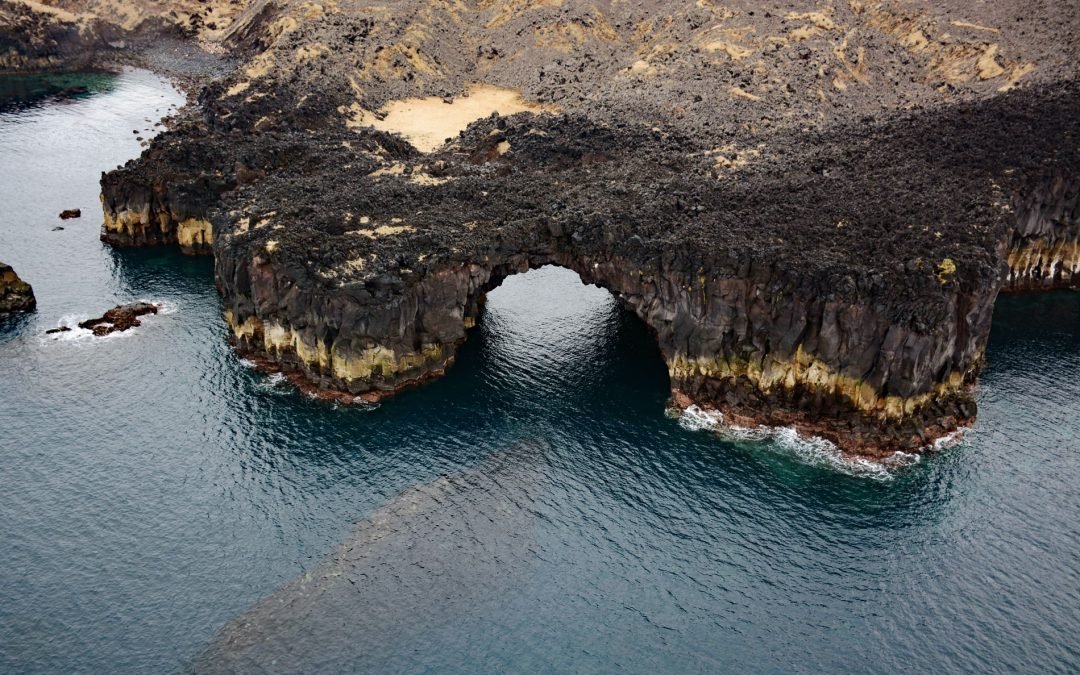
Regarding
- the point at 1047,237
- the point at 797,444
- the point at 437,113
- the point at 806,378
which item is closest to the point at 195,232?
the point at 437,113

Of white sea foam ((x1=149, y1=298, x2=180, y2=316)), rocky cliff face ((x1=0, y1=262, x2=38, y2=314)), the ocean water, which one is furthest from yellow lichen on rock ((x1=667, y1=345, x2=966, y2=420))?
rocky cliff face ((x1=0, y1=262, x2=38, y2=314))

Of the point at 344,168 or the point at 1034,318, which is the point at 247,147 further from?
the point at 1034,318

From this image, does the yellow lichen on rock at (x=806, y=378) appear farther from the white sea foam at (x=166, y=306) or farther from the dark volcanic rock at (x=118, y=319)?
the dark volcanic rock at (x=118, y=319)

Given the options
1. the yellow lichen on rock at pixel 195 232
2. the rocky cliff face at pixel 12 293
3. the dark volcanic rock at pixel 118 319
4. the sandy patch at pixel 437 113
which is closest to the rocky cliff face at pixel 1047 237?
the sandy patch at pixel 437 113

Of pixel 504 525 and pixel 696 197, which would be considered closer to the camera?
pixel 504 525

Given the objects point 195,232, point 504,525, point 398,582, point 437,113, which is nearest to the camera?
point 398,582

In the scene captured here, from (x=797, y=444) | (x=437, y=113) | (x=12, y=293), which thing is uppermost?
(x=437, y=113)

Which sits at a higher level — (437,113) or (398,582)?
(437,113)

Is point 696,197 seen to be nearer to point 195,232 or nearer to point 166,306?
point 166,306

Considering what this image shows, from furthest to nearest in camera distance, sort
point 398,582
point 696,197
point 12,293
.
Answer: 1. point 12,293
2. point 696,197
3. point 398,582
